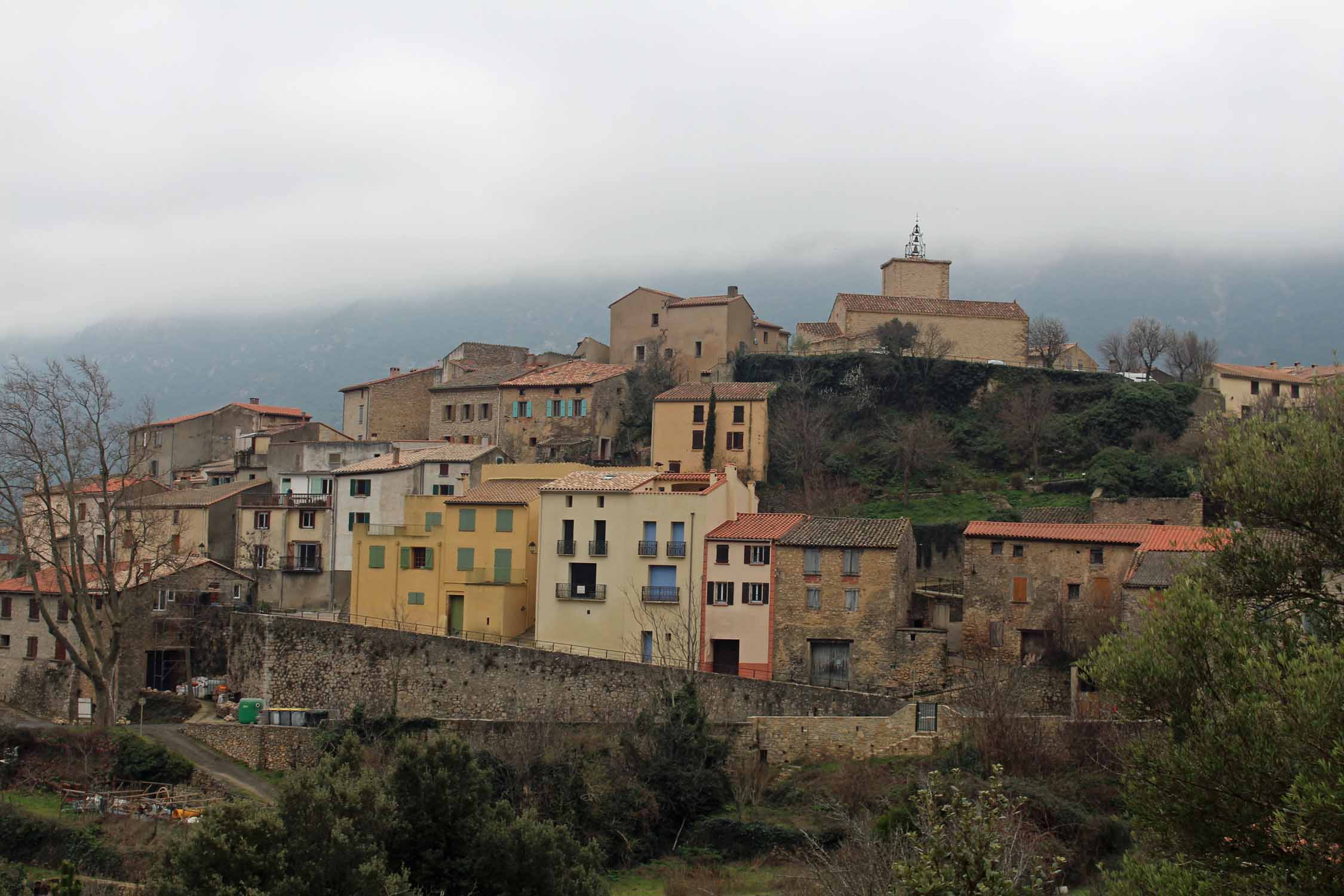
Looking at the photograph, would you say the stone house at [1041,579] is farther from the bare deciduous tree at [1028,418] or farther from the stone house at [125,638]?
the stone house at [125,638]

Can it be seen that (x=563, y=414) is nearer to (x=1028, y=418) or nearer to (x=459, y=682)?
(x=1028, y=418)

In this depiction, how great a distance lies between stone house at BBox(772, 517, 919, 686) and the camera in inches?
1631

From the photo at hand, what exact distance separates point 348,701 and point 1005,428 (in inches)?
1293

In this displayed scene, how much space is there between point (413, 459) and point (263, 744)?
15.9 m

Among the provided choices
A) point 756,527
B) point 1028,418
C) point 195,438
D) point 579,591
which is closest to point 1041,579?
point 756,527

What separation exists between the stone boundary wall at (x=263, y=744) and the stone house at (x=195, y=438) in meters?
29.1

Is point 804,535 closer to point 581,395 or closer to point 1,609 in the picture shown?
point 581,395

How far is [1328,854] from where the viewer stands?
41.5 ft

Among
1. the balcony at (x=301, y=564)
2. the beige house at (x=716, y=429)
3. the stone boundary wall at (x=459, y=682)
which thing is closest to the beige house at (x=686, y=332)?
the beige house at (x=716, y=429)

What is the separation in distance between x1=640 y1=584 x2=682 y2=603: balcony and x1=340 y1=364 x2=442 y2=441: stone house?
2878cm

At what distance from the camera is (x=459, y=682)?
141 ft

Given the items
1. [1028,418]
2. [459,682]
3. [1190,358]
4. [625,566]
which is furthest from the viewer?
[1190,358]

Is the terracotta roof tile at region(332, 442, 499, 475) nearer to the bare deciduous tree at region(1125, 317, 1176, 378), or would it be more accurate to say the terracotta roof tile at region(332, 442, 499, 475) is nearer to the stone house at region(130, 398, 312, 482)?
the stone house at region(130, 398, 312, 482)

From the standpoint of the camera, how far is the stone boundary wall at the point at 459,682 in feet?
129
